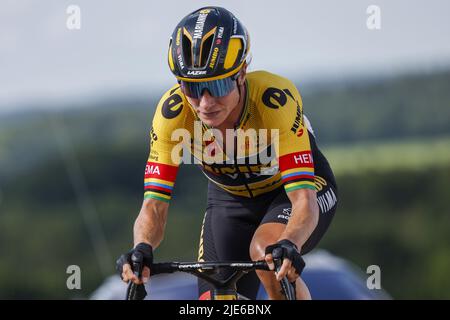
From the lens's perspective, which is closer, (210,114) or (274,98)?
(210,114)

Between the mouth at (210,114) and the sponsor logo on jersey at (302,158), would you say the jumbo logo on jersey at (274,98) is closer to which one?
the sponsor logo on jersey at (302,158)

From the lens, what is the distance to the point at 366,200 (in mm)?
9039

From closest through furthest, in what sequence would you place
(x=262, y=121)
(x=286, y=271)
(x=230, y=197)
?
1. (x=286, y=271)
2. (x=262, y=121)
3. (x=230, y=197)

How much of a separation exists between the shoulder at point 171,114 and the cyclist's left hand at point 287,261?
1.03m

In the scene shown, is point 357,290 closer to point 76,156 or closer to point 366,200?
point 366,200

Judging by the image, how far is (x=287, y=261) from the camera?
3455 mm

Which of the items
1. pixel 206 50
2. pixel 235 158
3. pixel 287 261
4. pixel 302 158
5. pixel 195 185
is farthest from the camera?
pixel 195 185

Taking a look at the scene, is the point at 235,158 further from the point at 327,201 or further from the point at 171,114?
the point at 327,201

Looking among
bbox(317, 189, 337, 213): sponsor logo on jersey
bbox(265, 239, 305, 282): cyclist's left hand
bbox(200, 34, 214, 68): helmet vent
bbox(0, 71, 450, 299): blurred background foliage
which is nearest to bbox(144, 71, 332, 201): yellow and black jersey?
bbox(317, 189, 337, 213): sponsor logo on jersey

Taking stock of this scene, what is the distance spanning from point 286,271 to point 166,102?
1293 millimetres

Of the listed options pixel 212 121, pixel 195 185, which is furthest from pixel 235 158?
pixel 195 185

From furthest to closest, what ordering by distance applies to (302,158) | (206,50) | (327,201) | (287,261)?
(327,201), (302,158), (206,50), (287,261)

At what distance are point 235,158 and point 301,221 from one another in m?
0.68

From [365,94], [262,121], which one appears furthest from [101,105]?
[262,121]
